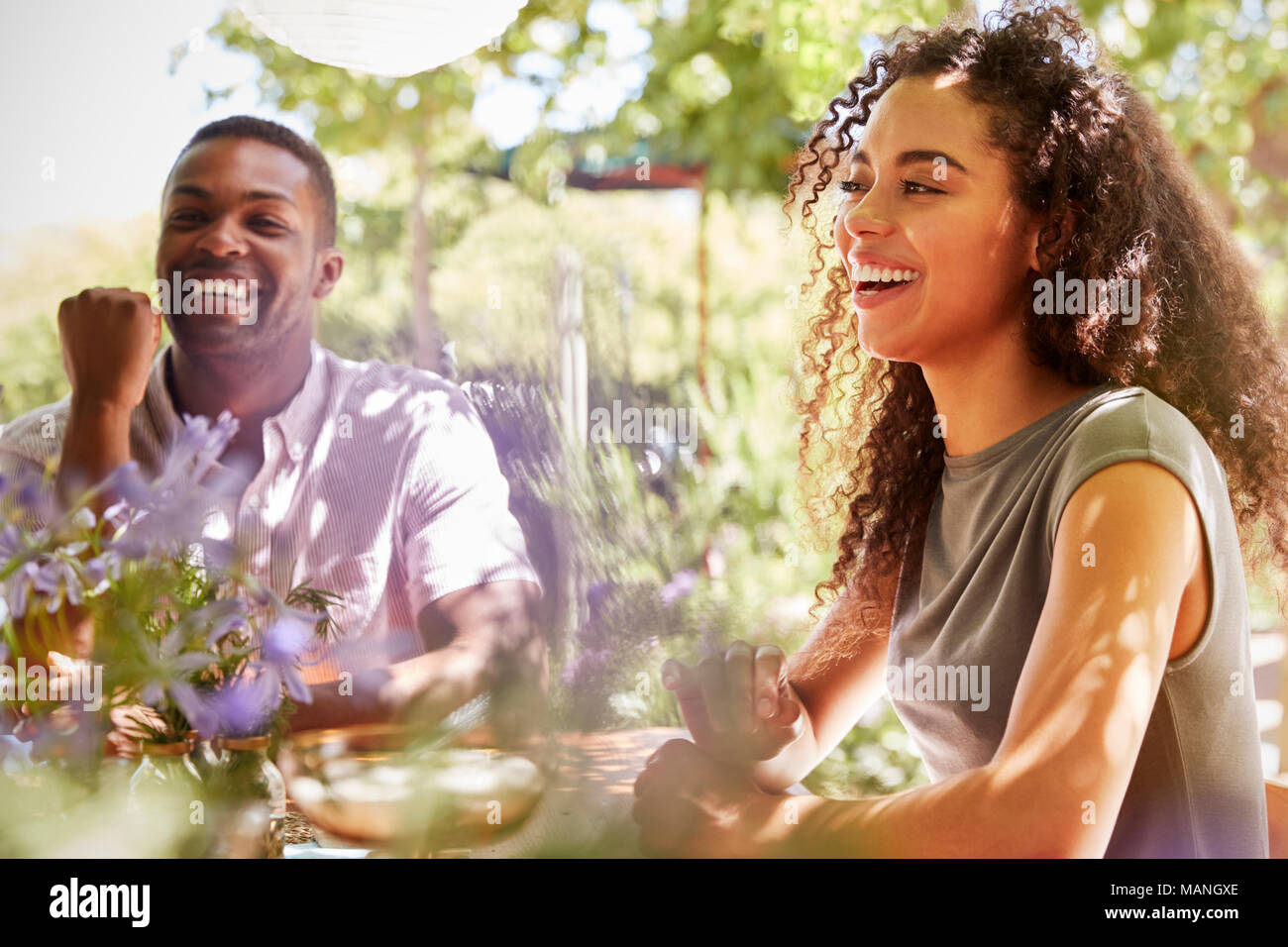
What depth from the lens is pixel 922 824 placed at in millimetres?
1382

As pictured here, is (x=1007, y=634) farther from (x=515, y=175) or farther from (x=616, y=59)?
(x=616, y=59)

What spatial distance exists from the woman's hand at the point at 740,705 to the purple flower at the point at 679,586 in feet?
1.27

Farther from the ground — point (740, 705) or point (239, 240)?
point (239, 240)

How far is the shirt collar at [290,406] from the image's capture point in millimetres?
1818

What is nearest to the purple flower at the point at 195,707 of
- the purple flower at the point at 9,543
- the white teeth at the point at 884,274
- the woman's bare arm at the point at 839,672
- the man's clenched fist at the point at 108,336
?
the purple flower at the point at 9,543

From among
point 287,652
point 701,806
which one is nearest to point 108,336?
point 287,652

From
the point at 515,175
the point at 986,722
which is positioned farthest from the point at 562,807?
the point at 515,175

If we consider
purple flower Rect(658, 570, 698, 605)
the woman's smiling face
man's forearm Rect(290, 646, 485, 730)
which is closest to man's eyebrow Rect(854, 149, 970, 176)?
the woman's smiling face

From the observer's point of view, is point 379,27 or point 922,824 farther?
point 379,27

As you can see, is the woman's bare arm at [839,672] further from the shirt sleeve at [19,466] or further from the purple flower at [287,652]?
the shirt sleeve at [19,466]

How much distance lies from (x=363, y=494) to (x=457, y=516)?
0.50ft

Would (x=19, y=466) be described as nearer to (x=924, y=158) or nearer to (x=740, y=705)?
(x=740, y=705)

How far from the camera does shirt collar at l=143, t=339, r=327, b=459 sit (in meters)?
1.82

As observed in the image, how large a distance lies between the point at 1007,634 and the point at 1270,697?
377 centimetres
